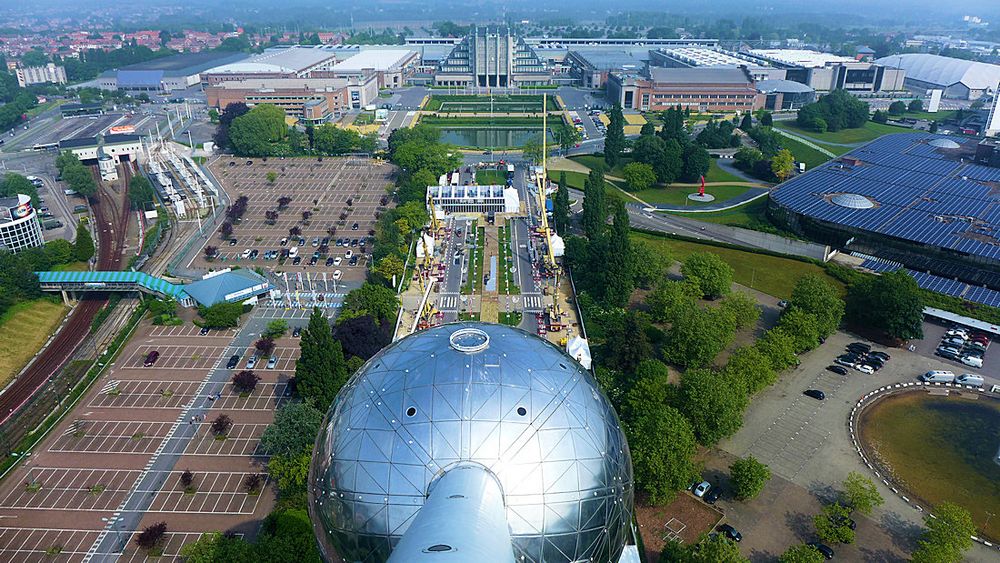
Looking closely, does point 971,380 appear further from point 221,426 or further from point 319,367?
point 221,426

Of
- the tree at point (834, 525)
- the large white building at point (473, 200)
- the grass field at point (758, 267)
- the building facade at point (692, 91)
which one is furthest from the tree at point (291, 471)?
the building facade at point (692, 91)

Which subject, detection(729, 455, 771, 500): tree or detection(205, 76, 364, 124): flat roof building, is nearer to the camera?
detection(729, 455, 771, 500): tree

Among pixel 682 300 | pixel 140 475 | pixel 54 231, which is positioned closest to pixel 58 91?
pixel 54 231

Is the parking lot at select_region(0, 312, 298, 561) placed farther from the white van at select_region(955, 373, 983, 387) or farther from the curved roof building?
the curved roof building

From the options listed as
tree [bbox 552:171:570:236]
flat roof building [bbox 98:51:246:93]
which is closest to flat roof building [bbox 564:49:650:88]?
tree [bbox 552:171:570:236]

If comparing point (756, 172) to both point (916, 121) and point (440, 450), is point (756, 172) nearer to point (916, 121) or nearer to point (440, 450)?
point (916, 121)
